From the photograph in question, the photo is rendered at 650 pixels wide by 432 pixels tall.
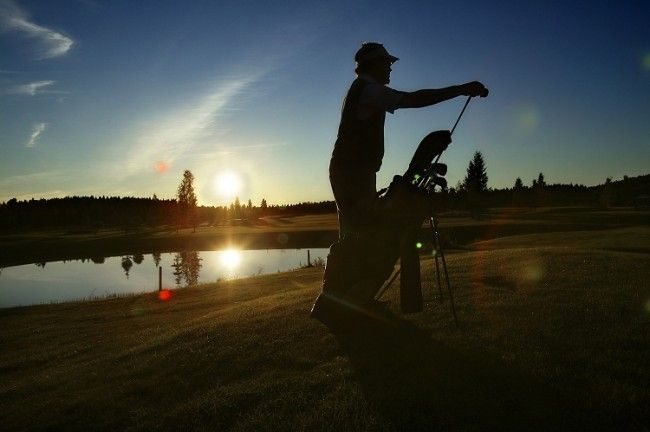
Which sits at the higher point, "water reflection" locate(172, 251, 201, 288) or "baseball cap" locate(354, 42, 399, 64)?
"baseball cap" locate(354, 42, 399, 64)

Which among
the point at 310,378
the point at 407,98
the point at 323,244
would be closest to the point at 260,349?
the point at 310,378

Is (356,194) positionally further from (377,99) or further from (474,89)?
(474,89)

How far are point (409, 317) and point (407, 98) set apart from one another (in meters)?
2.99

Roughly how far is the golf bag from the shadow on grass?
0.83 m

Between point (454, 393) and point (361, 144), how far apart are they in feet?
10.4

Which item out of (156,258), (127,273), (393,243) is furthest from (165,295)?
(156,258)

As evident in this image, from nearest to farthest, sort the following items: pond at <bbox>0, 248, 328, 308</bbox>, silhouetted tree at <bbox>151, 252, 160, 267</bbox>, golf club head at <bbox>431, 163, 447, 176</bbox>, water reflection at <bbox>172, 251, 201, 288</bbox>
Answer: golf club head at <bbox>431, 163, 447, 176</bbox> → pond at <bbox>0, 248, 328, 308</bbox> → water reflection at <bbox>172, 251, 201, 288</bbox> → silhouetted tree at <bbox>151, 252, 160, 267</bbox>

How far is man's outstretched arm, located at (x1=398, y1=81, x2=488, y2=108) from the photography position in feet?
15.8

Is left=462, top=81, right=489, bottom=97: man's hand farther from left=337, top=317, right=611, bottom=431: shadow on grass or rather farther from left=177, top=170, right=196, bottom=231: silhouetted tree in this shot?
left=177, top=170, right=196, bottom=231: silhouetted tree

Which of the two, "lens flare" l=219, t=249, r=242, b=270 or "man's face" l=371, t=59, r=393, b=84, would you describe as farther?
"lens flare" l=219, t=249, r=242, b=270

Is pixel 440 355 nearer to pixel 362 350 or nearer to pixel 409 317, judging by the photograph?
pixel 362 350

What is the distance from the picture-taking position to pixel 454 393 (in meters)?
3.83

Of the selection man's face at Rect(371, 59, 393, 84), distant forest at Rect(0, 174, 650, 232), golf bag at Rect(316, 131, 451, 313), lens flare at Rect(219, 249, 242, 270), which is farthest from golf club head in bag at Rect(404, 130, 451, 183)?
distant forest at Rect(0, 174, 650, 232)

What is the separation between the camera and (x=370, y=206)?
562 centimetres
